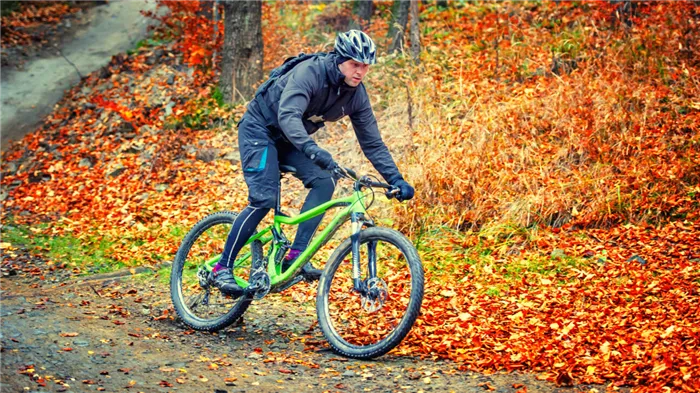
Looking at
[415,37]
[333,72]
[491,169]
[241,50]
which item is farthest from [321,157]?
[415,37]

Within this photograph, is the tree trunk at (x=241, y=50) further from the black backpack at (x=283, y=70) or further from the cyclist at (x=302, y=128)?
the cyclist at (x=302, y=128)

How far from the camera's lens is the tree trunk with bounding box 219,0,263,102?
507 inches

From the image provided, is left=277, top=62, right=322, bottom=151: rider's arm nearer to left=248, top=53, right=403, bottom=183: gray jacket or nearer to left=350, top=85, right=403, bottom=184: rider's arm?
left=248, top=53, right=403, bottom=183: gray jacket

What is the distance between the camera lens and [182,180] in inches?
447

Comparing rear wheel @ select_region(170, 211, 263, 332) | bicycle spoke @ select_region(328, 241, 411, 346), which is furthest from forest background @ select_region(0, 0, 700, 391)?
rear wheel @ select_region(170, 211, 263, 332)

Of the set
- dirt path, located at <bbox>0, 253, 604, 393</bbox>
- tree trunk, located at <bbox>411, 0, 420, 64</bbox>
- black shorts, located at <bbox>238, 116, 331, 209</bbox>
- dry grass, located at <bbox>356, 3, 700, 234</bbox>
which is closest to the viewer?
dirt path, located at <bbox>0, 253, 604, 393</bbox>

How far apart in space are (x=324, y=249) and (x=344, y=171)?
360cm

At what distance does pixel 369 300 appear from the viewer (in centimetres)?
529

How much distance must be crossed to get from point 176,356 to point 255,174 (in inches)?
58.5

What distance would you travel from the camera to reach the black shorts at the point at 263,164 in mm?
5672

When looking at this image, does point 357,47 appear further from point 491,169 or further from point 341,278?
point 491,169

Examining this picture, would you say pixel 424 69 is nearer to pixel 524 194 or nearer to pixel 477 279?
pixel 524 194

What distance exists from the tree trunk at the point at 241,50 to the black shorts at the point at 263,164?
7.26 metres

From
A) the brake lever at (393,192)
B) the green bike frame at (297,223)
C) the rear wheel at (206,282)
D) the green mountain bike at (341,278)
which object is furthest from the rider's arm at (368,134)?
the rear wheel at (206,282)
